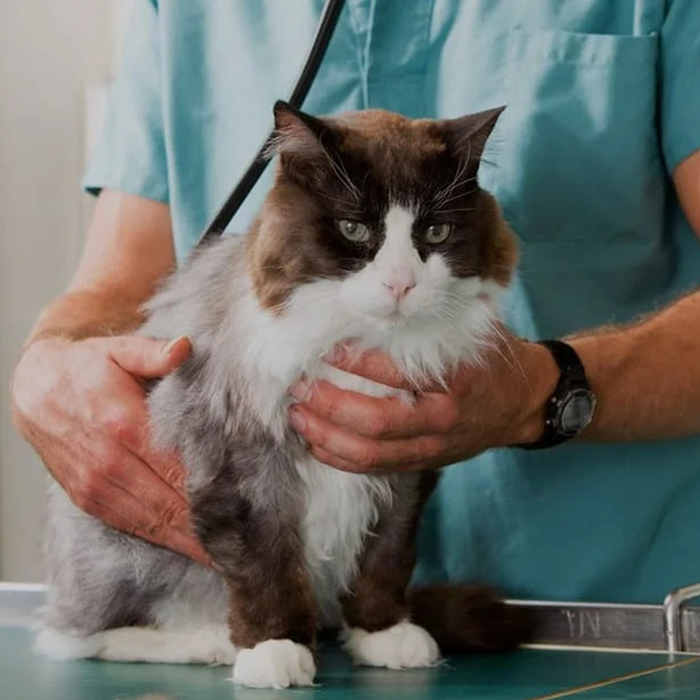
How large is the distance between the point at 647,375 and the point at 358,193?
1.61 ft

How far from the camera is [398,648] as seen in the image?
1316 mm

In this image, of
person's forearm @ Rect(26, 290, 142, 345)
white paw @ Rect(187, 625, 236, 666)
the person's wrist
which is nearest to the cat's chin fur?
the person's wrist

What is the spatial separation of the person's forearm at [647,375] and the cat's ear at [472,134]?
321 mm

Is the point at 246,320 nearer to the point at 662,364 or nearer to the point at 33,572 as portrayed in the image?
the point at 662,364

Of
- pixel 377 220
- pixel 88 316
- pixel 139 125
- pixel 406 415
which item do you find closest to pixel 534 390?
pixel 406 415

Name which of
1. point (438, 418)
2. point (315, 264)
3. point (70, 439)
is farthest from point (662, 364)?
point (70, 439)

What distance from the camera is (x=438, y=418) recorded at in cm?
124

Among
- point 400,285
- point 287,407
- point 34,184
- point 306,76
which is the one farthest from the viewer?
point 34,184

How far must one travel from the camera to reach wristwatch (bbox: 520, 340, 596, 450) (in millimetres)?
1390

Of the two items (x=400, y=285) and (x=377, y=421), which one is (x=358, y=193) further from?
(x=377, y=421)

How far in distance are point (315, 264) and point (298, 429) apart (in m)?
0.15

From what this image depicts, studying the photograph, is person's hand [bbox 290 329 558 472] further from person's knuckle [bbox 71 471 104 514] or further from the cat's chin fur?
person's knuckle [bbox 71 471 104 514]

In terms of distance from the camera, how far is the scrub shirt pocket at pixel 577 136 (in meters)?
1.59

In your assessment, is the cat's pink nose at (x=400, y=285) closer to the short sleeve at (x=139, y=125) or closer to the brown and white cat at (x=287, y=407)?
the brown and white cat at (x=287, y=407)
